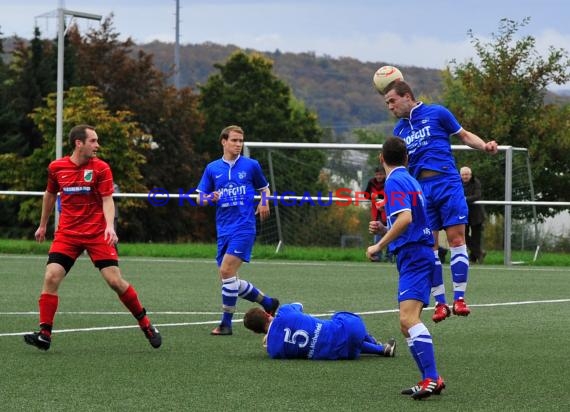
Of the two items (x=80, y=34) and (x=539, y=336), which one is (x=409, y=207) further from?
(x=80, y=34)

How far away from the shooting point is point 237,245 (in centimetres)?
1248

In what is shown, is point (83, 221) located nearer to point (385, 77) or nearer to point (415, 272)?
point (385, 77)

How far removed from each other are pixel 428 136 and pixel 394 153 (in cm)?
324

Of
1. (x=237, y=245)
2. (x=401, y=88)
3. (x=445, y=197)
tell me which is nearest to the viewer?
(x=401, y=88)

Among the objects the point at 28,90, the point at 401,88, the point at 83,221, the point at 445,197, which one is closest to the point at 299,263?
the point at 445,197

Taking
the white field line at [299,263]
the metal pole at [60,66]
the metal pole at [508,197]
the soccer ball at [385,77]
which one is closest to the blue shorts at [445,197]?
the soccer ball at [385,77]

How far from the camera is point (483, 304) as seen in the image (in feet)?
49.9

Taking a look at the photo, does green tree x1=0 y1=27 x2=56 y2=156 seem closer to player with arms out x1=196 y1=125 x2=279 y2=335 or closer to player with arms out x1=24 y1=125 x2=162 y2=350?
player with arms out x1=196 y1=125 x2=279 y2=335

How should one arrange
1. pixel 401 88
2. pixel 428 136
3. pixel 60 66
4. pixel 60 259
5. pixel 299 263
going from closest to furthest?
pixel 401 88, pixel 60 259, pixel 428 136, pixel 299 263, pixel 60 66

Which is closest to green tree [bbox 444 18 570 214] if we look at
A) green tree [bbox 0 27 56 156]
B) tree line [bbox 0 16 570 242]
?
tree line [bbox 0 16 570 242]

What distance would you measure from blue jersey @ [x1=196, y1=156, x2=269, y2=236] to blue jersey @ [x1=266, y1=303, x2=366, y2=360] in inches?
104

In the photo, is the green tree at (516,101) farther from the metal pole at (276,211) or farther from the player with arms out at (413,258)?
the player with arms out at (413,258)

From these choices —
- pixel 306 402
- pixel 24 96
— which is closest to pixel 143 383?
pixel 306 402

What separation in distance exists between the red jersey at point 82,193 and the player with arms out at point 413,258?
3.41 metres
